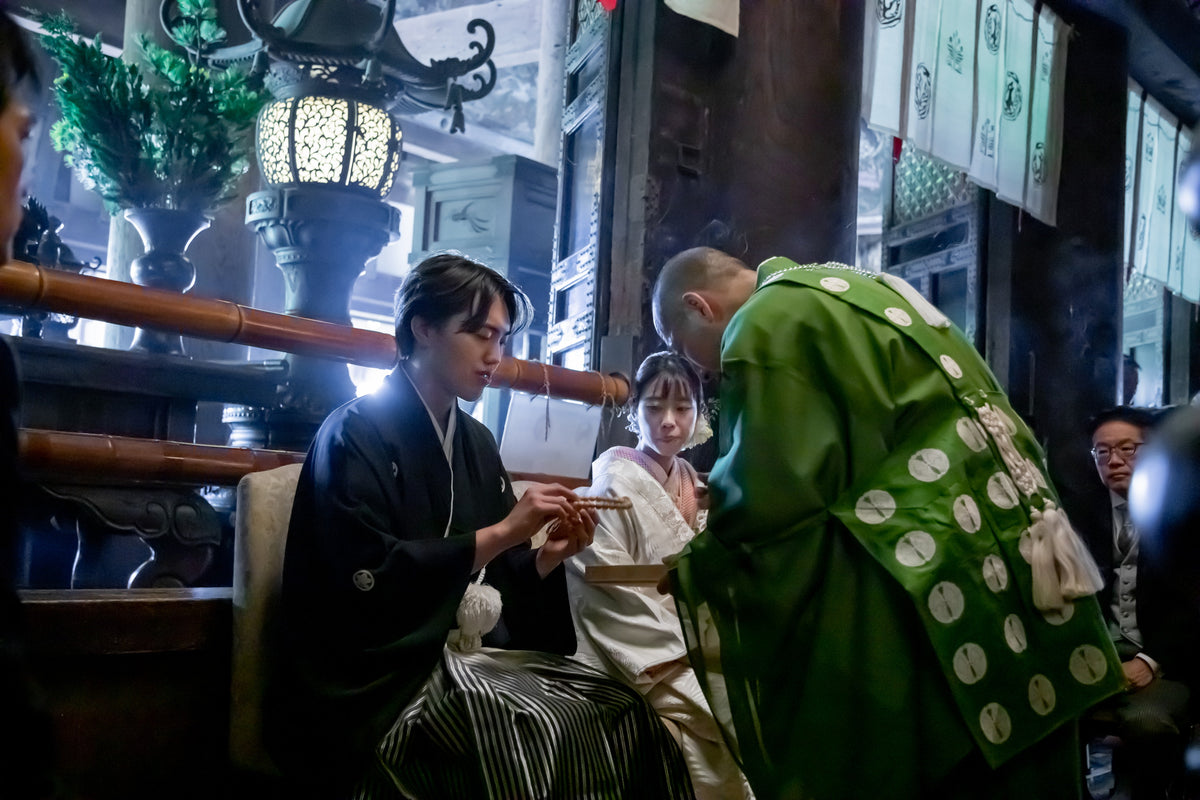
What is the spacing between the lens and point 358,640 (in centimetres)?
232

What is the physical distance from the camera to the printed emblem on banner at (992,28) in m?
6.49

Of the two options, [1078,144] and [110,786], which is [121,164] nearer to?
[110,786]

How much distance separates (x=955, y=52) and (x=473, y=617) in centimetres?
514

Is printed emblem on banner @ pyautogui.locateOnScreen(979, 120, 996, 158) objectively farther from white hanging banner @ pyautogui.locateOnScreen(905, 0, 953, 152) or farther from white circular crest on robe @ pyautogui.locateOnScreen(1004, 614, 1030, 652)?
white circular crest on robe @ pyautogui.locateOnScreen(1004, 614, 1030, 652)

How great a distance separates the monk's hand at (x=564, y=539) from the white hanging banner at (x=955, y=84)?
428 centimetres

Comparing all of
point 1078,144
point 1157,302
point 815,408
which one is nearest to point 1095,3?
point 1078,144

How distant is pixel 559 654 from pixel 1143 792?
2.27 m

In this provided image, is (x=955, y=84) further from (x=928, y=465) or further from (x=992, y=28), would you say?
(x=928, y=465)

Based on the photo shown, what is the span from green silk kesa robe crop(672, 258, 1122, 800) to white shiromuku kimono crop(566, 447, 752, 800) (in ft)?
1.67

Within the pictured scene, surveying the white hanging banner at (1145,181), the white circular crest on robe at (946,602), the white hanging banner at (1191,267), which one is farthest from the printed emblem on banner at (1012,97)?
the white circular crest on robe at (946,602)

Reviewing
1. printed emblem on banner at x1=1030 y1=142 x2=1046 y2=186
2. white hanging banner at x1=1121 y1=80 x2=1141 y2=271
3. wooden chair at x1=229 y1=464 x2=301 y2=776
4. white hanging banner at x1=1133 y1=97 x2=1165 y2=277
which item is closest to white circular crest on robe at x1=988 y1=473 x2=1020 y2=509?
wooden chair at x1=229 y1=464 x2=301 y2=776

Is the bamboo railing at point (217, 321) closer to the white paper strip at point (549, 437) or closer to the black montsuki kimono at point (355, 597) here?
the white paper strip at point (549, 437)

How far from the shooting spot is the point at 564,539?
2699 mm

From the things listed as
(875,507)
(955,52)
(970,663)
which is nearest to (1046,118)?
(955,52)
